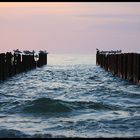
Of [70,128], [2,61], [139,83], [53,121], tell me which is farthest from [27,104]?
[2,61]

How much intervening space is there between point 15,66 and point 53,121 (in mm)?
22016

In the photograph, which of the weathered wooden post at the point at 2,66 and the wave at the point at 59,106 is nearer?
the wave at the point at 59,106

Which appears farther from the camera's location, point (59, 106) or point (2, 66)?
point (2, 66)

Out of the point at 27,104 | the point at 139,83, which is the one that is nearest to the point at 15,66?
the point at 139,83

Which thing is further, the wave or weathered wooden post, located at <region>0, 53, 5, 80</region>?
weathered wooden post, located at <region>0, 53, 5, 80</region>

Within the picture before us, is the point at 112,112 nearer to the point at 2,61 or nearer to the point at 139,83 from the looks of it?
the point at 139,83

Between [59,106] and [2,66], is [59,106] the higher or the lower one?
the lower one

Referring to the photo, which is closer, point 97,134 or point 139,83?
point 97,134

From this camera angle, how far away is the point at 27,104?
12102 mm

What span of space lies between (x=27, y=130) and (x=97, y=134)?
4.09 feet

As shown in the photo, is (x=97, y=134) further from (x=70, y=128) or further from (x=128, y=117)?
(x=128, y=117)

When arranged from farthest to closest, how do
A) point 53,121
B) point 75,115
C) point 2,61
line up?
point 2,61, point 75,115, point 53,121

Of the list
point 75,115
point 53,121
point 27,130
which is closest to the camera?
point 27,130

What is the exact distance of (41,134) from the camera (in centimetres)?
695
